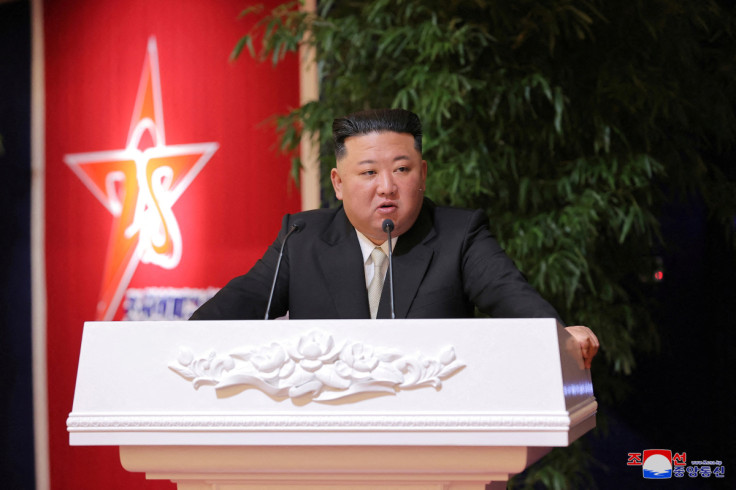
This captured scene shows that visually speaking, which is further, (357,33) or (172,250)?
(172,250)

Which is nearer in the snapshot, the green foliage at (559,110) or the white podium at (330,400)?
the white podium at (330,400)

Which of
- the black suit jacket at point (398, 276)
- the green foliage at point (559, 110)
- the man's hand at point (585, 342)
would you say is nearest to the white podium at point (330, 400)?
the man's hand at point (585, 342)

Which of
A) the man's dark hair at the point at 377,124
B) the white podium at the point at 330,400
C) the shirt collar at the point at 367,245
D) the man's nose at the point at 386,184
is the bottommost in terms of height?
the white podium at the point at 330,400

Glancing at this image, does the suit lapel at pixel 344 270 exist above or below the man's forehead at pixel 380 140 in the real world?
below

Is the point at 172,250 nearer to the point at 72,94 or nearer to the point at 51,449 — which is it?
the point at 72,94

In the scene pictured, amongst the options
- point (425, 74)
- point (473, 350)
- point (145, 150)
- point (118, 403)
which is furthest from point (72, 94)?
point (473, 350)

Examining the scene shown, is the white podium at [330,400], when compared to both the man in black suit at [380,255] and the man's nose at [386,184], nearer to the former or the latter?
the man in black suit at [380,255]

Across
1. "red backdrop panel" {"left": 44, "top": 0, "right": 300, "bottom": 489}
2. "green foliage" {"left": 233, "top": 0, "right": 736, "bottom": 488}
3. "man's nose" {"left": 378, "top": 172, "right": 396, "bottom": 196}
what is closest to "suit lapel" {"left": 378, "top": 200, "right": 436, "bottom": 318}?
"man's nose" {"left": 378, "top": 172, "right": 396, "bottom": 196}

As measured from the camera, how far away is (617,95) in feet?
9.73

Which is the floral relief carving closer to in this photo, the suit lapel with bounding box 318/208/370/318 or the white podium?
the white podium

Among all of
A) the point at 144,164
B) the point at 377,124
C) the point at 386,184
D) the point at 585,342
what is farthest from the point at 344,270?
the point at 144,164

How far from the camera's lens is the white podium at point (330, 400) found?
3.80 feet

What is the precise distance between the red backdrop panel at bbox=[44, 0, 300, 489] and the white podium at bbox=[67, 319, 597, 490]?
2.34 m

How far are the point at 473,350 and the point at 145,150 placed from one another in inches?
115
